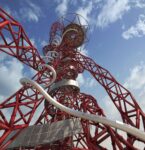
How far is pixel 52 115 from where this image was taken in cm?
2888

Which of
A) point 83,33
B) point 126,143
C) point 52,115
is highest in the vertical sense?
point 83,33

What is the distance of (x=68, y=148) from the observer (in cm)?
2433

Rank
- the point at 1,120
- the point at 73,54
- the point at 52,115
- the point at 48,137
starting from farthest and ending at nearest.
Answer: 1. the point at 73,54
2. the point at 52,115
3. the point at 48,137
4. the point at 1,120

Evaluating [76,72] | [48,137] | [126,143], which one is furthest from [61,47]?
[126,143]

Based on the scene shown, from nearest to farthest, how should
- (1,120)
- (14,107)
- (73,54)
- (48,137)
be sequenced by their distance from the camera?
(1,120) < (14,107) < (48,137) < (73,54)

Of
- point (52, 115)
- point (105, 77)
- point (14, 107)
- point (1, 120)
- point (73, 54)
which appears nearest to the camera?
point (1, 120)

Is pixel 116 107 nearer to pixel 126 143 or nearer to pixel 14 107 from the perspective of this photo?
pixel 126 143

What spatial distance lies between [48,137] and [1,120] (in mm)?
5446

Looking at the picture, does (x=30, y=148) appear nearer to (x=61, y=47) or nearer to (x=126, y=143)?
(x=126, y=143)

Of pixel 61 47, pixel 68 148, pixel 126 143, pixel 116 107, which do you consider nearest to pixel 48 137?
pixel 68 148

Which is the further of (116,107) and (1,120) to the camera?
(116,107)

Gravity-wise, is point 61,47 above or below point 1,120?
above

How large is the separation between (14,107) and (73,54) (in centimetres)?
1389

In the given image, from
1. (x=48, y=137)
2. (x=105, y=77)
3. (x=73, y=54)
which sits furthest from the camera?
(x=73, y=54)
